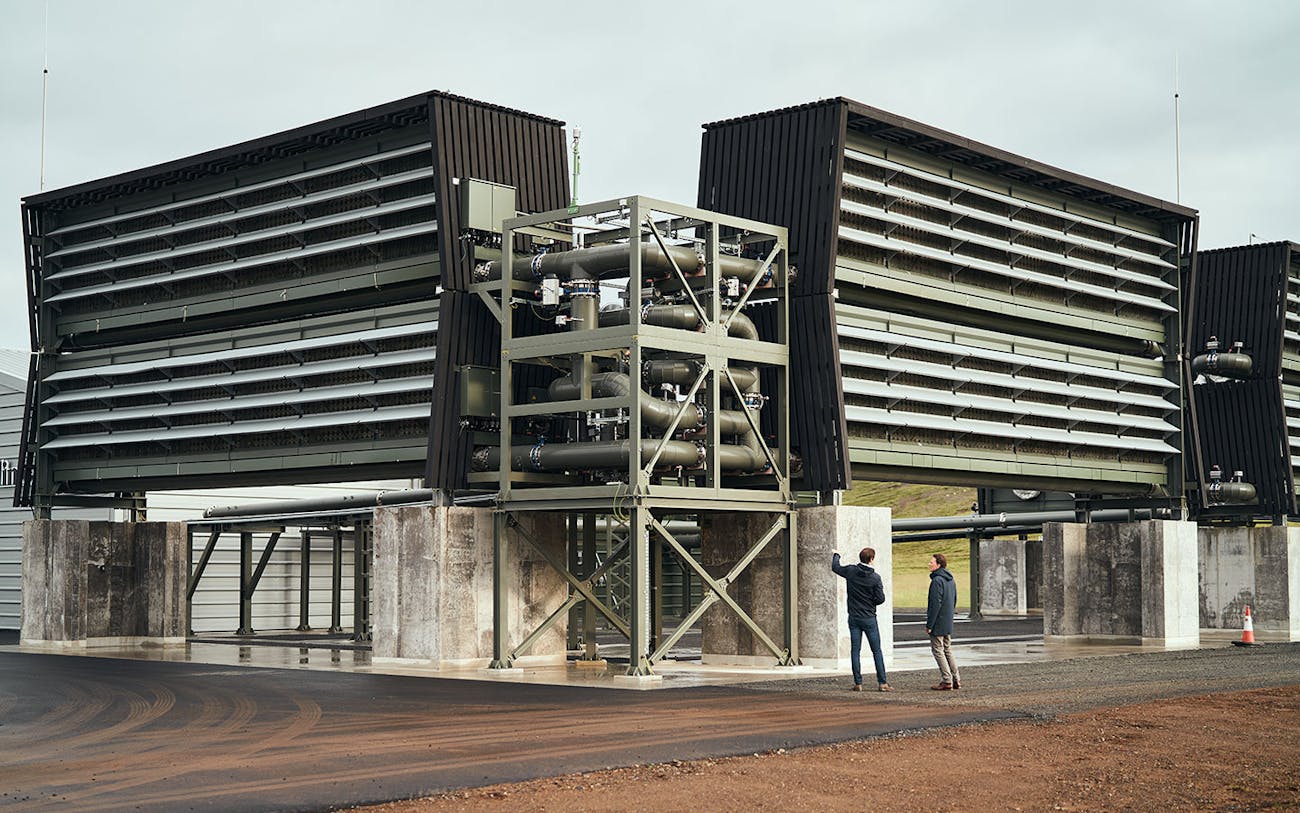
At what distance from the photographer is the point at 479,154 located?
1053 inches

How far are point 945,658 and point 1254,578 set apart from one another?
22.3 metres

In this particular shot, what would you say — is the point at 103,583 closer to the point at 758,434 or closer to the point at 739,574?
the point at 739,574

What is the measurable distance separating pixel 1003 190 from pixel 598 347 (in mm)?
11138

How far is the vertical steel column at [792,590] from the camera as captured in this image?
81.9 feet

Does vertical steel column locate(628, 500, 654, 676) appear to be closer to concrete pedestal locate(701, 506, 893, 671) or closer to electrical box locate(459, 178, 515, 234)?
concrete pedestal locate(701, 506, 893, 671)

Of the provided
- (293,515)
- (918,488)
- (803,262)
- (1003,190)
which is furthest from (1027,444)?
(918,488)

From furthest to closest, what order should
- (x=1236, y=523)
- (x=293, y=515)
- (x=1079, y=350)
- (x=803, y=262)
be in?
1. (x=1236, y=523)
2. (x=293, y=515)
3. (x=1079, y=350)
4. (x=803, y=262)

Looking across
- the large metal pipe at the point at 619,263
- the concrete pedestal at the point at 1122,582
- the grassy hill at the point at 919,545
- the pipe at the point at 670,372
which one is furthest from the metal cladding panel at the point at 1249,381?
the grassy hill at the point at 919,545

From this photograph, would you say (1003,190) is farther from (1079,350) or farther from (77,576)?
→ (77,576)

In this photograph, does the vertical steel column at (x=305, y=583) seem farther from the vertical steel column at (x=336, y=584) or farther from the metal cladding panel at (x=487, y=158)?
the metal cladding panel at (x=487, y=158)

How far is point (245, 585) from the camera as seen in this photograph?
4075 cm

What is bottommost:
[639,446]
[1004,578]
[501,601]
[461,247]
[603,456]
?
[1004,578]

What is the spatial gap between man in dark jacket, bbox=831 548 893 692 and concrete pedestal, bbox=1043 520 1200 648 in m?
15.1

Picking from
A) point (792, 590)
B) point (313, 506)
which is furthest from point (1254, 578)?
point (313, 506)
